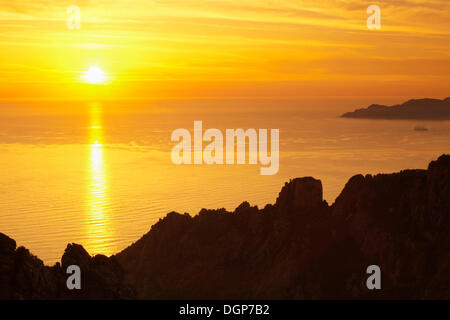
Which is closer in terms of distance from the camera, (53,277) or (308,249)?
(53,277)

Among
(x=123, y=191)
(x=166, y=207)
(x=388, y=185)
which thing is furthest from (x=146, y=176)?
(x=388, y=185)

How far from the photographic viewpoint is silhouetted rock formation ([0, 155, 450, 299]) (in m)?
62.5

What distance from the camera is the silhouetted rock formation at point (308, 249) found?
2459 inches

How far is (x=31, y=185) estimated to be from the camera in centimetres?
17750

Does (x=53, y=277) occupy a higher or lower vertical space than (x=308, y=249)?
higher

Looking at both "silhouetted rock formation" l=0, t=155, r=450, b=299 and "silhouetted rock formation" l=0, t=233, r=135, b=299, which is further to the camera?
"silhouetted rock formation" l=0, t=155, r=450, b=299

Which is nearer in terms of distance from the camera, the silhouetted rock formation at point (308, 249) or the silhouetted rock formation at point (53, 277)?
the silhouetted rock formation at point (53, 277)

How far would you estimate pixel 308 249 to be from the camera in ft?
219

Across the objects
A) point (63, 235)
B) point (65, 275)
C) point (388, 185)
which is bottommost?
point (63, 235)
